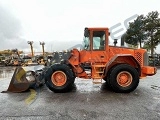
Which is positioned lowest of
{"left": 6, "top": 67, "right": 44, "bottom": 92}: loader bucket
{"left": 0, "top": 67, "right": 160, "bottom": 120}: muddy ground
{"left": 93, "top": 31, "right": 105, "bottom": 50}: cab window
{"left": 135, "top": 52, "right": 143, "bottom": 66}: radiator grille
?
{"left": 0, "top": 67, "right": 160, "bottom": 120}: muddy ground

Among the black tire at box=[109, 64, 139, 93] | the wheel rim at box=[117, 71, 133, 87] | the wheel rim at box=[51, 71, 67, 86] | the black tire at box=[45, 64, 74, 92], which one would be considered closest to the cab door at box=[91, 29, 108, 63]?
the black tire at box=[109, 64, 139, 93]

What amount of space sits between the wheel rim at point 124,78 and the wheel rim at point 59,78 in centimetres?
212

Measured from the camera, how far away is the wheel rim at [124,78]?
9.02 metres

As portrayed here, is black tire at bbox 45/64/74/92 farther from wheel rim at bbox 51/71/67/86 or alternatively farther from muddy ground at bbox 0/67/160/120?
muddy ground at bbox 0/67/160/120

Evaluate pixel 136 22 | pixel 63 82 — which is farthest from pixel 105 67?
pixel 136 22

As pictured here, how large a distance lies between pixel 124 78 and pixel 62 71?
2.46m

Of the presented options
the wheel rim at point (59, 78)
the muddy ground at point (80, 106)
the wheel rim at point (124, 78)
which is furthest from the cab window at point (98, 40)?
the muddy ground at point (80, 106)

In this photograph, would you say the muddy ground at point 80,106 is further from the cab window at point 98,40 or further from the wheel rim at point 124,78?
the cab window at point 98,40

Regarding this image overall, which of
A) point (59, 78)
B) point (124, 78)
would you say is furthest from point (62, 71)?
point (124, 78)

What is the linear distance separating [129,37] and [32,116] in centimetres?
2780

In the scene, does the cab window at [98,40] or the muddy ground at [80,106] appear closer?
the muddy ground at [80,106]

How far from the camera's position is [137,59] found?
32.2 feet

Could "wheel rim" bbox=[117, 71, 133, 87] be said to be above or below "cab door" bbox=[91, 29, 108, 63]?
below

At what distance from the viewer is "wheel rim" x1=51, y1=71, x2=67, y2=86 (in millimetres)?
9141
